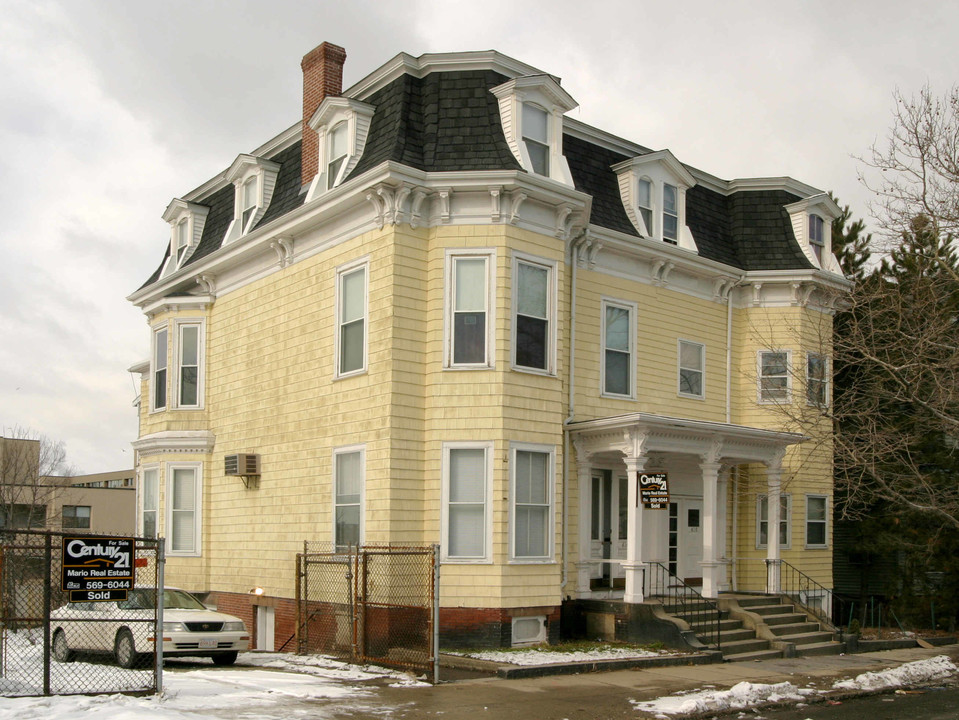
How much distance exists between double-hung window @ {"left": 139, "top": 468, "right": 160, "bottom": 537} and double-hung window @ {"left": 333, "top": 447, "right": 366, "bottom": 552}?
6509 millimetres

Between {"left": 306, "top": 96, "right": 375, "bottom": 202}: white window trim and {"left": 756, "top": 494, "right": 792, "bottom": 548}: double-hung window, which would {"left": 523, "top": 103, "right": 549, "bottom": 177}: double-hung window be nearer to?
{"left": 306, "top": 96, "right": 375, "bottom": 202}: white window trim

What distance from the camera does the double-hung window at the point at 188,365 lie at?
75.7 ft

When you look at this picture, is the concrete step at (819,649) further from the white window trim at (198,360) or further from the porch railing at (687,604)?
the white window trim at (198,360)

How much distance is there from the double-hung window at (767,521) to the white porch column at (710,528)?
345cm


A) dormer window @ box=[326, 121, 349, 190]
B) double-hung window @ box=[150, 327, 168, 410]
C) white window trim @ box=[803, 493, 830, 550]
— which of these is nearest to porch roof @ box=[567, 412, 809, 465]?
white window trim @ box=[803, 493, 830, 550]

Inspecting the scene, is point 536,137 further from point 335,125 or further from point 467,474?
point 467,474

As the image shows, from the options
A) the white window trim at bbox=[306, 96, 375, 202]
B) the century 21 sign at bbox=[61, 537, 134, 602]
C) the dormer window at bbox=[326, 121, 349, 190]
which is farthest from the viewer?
the dormer window at bbox=[326, 121, 349, 190]

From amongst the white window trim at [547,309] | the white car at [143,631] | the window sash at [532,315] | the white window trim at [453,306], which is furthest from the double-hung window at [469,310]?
the white car at [143,631]

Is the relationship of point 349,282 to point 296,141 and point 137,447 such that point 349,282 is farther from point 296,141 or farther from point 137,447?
point 137,447

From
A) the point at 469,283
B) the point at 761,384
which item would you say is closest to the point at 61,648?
the point at 469,283

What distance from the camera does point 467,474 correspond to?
17.1 metres

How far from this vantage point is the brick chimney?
67.4 feet

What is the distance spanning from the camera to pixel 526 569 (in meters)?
16.9

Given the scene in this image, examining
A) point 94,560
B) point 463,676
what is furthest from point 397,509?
point 94,560
